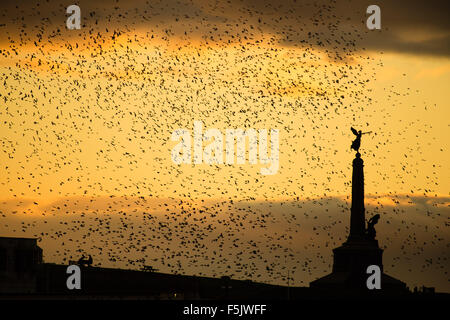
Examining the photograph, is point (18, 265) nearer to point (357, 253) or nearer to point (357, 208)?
point (357, 253)

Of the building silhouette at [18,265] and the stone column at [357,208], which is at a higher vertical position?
the stone column at [357,208]

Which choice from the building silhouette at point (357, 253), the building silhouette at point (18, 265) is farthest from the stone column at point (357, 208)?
the building silhouette at point (18, 265)

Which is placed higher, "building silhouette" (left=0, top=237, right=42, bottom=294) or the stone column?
the stone column

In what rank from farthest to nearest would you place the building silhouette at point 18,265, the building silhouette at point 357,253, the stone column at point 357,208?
the stone column at point 357,208, the building silhouette at point 357,253, the building silhouette at point 18,265

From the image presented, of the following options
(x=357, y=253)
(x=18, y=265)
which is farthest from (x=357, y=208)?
(x=18, y=265)

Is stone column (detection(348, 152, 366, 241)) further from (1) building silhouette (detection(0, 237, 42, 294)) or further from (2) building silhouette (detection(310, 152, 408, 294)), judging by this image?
(1) building silhouette (detection(0, 237, 42, 294))

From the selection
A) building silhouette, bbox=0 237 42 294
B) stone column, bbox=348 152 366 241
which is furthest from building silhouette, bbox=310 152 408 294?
building silhouette, bbox=0 237 42 294

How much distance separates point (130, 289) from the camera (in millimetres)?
140000

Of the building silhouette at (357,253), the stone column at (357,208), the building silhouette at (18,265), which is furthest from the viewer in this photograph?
the stone column at (357,208)

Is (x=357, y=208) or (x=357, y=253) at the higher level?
(x=357, y=208)

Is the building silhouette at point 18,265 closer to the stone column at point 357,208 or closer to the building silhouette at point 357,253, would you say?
the building silhouette at point 357,253

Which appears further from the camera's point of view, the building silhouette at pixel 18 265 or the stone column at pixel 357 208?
the stone column at pixel 357 208
